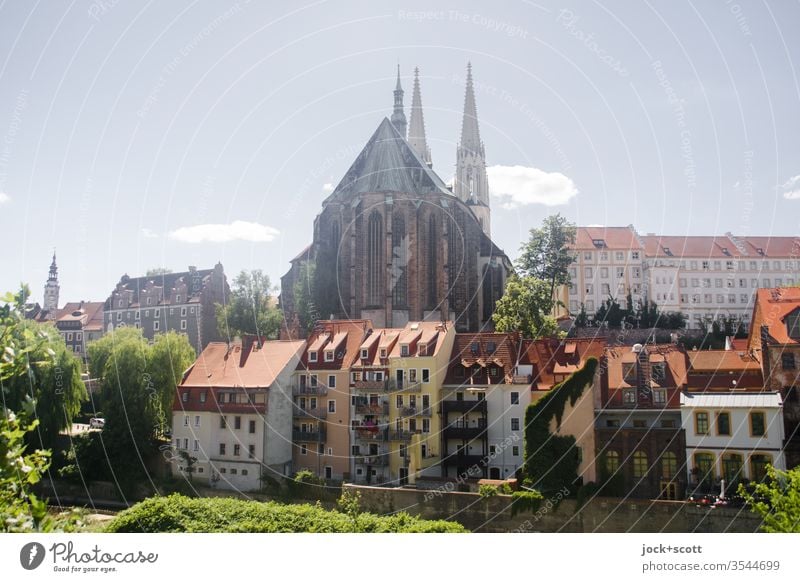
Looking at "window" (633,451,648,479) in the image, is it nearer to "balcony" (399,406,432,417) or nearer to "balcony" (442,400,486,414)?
"balcony" (442,400,486,414)

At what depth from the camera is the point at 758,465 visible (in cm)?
2888

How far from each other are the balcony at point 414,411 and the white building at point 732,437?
11.2 m

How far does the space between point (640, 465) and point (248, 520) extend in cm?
1556

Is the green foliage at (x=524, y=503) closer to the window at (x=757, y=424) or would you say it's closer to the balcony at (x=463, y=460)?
the balcony at (x=463, y=460)

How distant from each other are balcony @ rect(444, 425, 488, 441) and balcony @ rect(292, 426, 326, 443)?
6.39 meters

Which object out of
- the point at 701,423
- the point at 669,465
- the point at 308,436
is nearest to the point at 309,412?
the point at 308,436

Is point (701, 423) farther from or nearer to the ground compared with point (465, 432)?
farther from the ground

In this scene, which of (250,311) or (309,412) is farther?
(250,311)

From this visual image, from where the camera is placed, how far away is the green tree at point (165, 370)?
4184 cm

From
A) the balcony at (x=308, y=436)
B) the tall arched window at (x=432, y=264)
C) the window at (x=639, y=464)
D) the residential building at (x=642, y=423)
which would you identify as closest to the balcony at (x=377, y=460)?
the balcony at (x=308, y=436)

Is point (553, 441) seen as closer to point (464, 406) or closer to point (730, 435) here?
point (464, 406)

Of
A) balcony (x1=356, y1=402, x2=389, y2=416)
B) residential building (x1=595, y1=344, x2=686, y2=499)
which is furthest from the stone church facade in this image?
residential building (x1=595, y1=344, x2=686, y2=499)

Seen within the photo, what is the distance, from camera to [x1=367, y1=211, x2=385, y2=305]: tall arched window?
60.7 m
